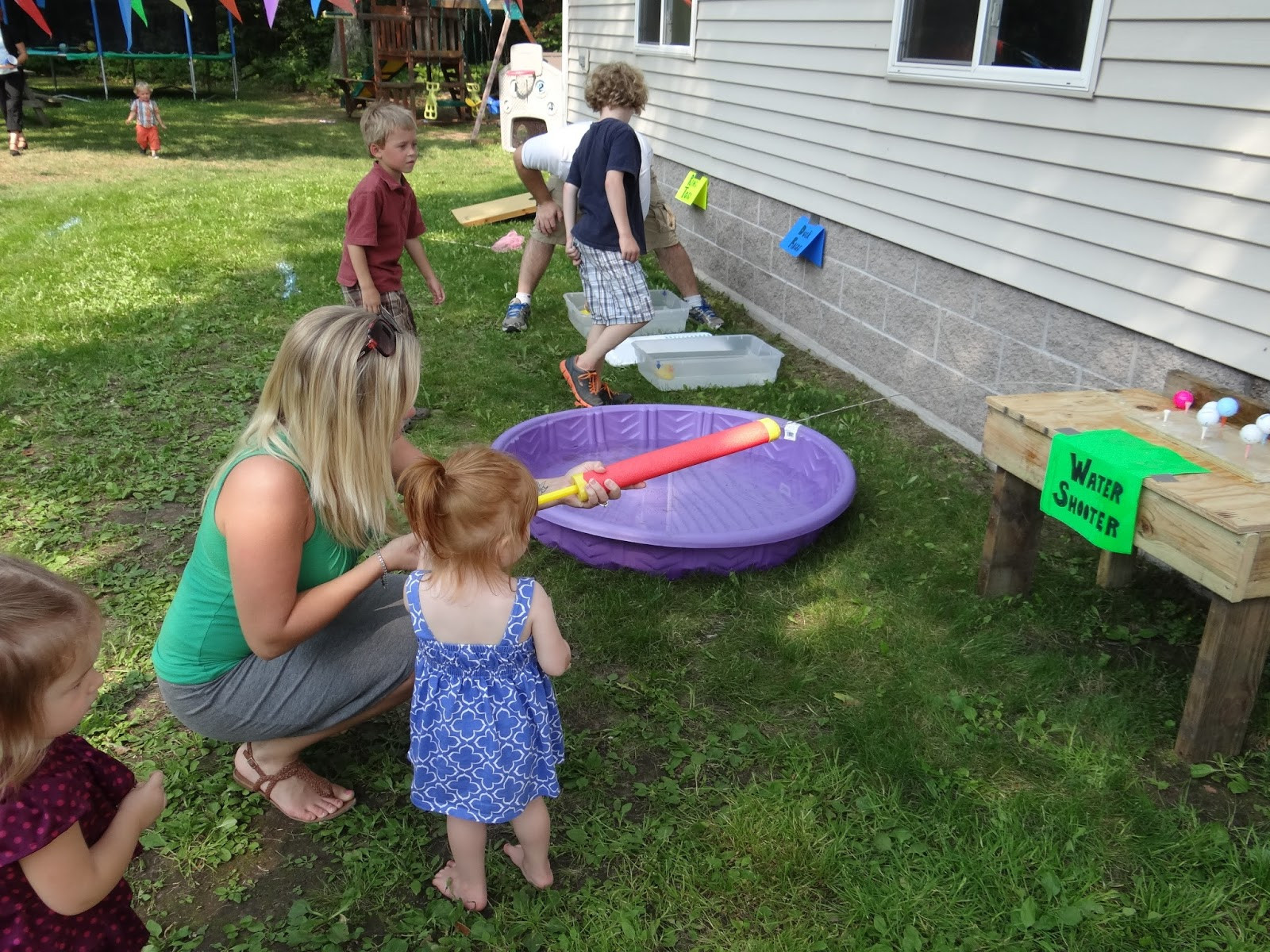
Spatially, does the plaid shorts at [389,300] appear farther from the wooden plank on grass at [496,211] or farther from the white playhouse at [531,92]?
the white playhouse at [531,92]

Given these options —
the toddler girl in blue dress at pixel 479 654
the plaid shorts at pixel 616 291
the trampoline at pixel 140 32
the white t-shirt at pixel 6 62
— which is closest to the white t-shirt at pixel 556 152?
the plaid shorts at pixel 616 291

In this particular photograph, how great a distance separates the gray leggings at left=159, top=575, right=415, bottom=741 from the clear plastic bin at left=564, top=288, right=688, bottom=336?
12.1 feet

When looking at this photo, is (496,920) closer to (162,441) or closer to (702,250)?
(162,441)

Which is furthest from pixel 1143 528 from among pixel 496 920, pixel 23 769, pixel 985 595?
pixel 23 769

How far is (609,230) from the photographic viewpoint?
498 cm

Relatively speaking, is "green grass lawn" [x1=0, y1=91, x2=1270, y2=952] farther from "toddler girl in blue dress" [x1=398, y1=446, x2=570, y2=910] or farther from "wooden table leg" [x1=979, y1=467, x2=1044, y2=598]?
"toddler girl in blue dress" [x1=398, y1=446, x2=570, y2=910]

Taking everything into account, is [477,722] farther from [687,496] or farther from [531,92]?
[531,92]

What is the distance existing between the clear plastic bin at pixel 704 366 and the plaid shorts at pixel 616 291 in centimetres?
34

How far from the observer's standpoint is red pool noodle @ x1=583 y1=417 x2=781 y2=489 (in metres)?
2.66

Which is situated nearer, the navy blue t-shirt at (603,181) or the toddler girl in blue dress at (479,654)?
the toddler girl in blue dress at (479,654)

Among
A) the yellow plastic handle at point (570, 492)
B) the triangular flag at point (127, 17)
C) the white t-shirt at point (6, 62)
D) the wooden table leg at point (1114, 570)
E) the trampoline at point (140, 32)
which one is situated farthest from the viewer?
the trampoline at point (140, 32)

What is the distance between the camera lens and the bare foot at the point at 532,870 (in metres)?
2.17

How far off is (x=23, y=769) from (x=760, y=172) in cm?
570

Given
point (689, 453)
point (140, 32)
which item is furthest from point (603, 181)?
point (140, 32)
